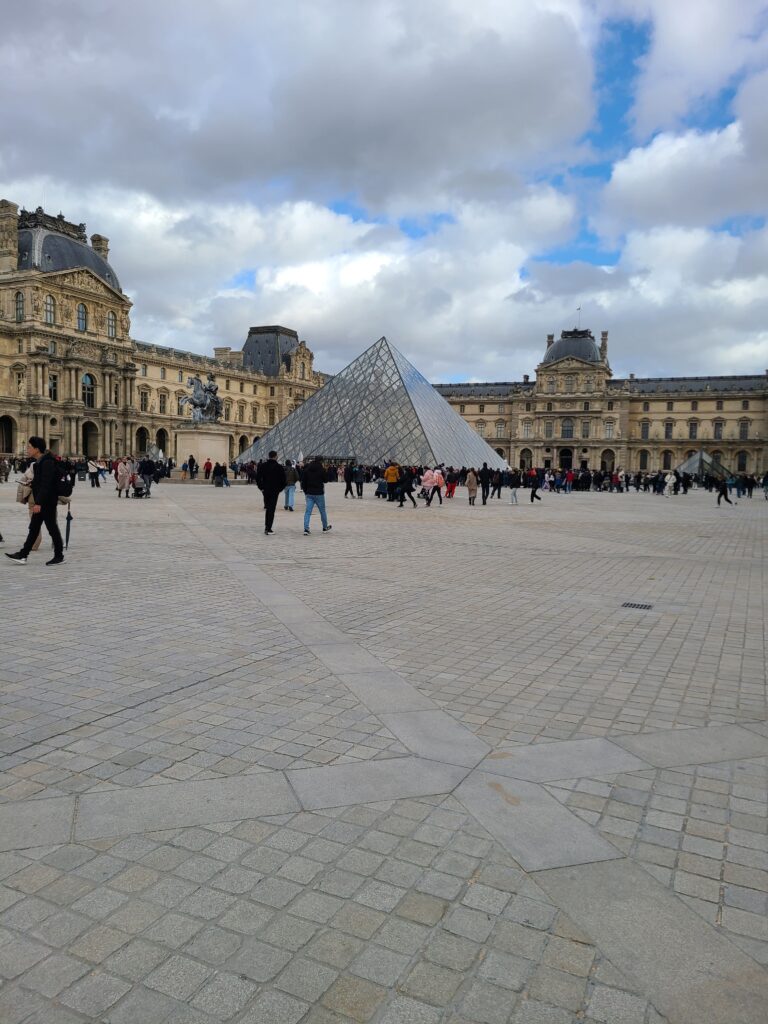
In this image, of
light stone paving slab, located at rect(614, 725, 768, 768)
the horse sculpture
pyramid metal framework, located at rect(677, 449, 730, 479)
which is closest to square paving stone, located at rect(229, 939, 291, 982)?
light stone paving slab, located at rect(614, 725, 768, 768)

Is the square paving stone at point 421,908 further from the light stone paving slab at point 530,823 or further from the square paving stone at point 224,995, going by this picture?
the square paving stone at point 224,995

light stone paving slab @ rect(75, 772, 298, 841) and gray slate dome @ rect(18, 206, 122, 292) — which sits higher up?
gray slate dome @ rect(18, 206, 122, 292)

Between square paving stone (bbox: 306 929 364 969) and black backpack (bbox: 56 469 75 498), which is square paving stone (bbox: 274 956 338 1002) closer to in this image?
square paving stone (bbox: 306 929 364 969)

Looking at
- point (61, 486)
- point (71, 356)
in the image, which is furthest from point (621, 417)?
point (61, 486)

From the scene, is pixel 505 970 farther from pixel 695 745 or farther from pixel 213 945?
pixel 695 745

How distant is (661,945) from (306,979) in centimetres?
95

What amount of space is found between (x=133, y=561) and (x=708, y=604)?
643cm

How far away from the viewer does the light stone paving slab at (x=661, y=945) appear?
5.61 ft

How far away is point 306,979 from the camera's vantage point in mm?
1780

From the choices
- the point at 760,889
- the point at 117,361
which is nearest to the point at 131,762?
the point at 760,889

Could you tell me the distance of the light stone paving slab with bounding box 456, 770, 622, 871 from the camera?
2330 millimetres

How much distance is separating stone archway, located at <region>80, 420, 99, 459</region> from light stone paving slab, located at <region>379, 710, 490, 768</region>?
57986mm

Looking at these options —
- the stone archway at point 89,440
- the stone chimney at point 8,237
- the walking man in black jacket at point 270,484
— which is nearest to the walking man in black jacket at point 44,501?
the walking man in black jacket at point 270,484

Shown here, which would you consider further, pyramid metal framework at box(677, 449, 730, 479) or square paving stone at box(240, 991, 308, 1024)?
pyramid metal framework at box(677, 449, 730, 479)
